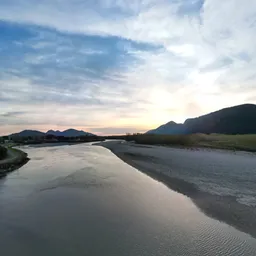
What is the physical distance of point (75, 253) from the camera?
293 inches

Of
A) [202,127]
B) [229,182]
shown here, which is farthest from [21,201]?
[202,127]

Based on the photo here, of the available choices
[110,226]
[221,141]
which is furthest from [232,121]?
[110,226]

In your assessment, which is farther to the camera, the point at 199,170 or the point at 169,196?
the point at 199,170

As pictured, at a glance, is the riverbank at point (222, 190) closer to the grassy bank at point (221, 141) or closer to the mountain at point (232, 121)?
the grassy bank at point (221, 141)

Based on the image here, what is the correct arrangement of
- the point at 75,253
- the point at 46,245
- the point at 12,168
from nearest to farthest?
the point at 75,253 → the point at 46,245 → the point at 12,168

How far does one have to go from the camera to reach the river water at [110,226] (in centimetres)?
768

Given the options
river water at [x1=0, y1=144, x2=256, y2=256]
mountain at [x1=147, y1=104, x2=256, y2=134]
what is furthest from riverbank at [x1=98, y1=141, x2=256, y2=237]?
mountain at [x1=147, y1=104, x2=256, y2=134]

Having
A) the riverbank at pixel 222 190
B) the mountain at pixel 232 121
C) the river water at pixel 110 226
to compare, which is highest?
the mountain at pixel 232 121

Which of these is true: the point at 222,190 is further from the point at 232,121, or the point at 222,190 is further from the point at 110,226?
the point at 232,121

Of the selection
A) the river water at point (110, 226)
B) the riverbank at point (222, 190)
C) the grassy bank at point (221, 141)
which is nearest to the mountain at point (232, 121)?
the grassy bank at point (221, 141)

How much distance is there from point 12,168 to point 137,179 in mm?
14608

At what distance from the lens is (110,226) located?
31.5ft

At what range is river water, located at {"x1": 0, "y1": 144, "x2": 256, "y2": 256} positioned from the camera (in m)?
7.68

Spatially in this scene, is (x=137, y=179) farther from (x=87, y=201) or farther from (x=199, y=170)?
(x=87, y=201)
